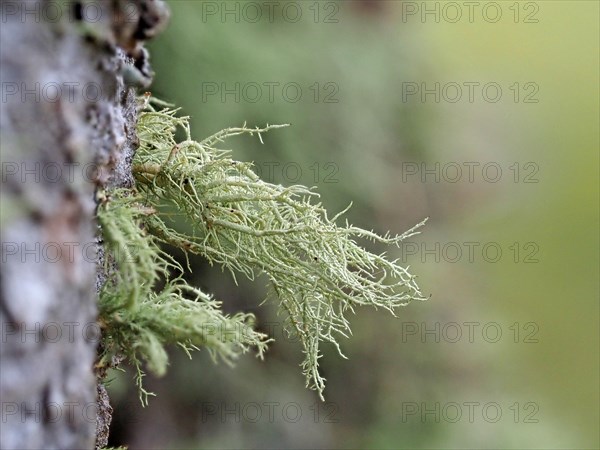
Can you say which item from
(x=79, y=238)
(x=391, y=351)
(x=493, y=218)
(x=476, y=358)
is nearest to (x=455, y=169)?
(x=493, y=218)

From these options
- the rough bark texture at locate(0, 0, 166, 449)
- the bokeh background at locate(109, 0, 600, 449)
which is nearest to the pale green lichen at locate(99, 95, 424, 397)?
the rough bark texture at locate(0, 0, 166, 449)

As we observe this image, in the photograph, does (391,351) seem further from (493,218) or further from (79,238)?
(493,218)

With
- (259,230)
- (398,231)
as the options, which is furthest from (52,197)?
(398,231)

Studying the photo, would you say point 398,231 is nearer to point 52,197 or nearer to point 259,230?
point 259,230

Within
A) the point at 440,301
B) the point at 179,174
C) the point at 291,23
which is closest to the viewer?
the point at 179,174

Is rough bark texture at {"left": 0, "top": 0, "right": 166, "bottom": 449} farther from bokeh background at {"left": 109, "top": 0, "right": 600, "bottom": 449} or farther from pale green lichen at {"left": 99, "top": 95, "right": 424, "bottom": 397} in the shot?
bokeh background at {"left": 109, "top": 0, "right": 600, "bottom": 449}

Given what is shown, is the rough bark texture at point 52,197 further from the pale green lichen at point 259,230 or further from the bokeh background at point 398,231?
the bokeh background at point 398,231

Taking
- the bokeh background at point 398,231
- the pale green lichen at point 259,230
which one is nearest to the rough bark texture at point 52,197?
the pale green lichen at point 259,230
